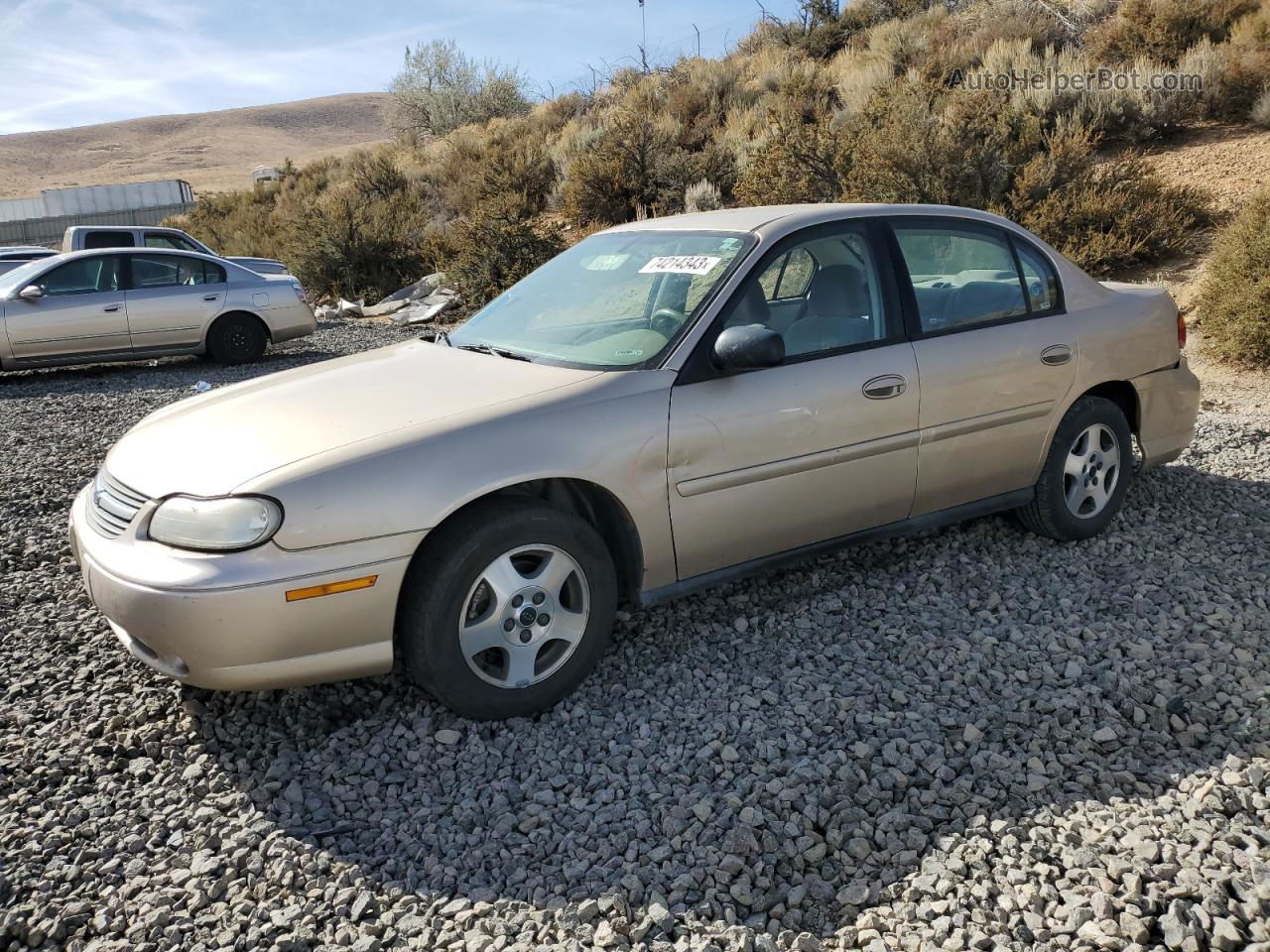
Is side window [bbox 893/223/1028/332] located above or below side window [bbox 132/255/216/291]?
below

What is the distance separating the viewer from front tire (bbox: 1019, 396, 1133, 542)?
4.76 meters

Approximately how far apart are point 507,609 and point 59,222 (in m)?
40.7

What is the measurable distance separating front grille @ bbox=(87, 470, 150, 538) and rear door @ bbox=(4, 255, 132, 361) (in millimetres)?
8664

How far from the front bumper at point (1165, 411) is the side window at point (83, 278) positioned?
10696 mm

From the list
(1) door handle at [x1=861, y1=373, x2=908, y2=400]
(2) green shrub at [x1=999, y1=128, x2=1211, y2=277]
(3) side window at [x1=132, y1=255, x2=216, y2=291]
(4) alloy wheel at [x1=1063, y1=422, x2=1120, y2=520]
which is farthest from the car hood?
(2) green shrub at [x1=999, y1=128, x2=1211, y2=277]

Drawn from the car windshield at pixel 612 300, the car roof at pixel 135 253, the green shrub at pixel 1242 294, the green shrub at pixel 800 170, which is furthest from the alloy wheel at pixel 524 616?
the green shrub at pixel 800 170

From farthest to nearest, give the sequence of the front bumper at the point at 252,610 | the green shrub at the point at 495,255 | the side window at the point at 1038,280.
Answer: the green shrub at the point at 495,255 < the side window at the point at 1038,280 < the front bumper at the point at 252,610

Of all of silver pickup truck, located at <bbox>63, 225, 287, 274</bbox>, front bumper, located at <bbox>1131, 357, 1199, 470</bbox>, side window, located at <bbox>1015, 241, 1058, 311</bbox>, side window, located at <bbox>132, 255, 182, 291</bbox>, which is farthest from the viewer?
silver pickup truck, located at <bbox>63, 225, 287, 274</bbox>

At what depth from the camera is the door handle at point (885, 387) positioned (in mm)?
4055

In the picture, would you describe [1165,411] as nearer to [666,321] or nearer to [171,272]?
[666,321]

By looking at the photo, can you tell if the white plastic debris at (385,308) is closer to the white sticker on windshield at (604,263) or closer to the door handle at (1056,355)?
the white sticker on windshield at (604,263)

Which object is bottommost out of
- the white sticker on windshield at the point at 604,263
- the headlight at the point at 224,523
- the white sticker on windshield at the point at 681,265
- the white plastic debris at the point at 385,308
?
the headlight at the point at 224,523

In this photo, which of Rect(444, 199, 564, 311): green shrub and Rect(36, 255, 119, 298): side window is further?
Rect(444, 199, 564, 311): green shrub

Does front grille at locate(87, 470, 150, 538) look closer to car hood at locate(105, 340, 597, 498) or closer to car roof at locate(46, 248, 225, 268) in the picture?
car hood at locate(105, 340, 597, 498)
